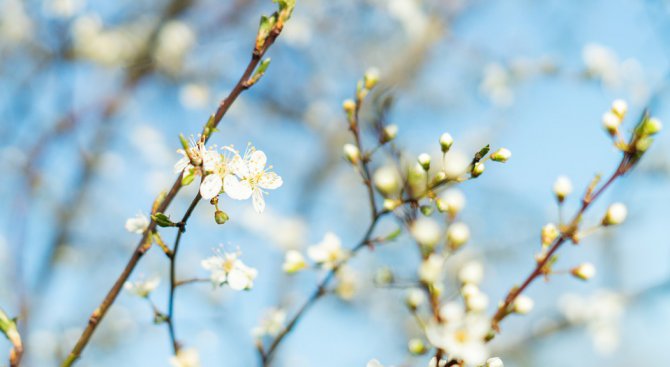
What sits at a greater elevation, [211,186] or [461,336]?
[211,186]

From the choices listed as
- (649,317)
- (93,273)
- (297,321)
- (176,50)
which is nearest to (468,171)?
(297,321)

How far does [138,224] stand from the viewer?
3.98 feet

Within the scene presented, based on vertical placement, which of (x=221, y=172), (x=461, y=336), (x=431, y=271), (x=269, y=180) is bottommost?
(x=461, y=336)

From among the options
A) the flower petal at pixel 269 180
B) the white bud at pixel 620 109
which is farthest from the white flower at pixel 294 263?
the white bud at pixel 620 109

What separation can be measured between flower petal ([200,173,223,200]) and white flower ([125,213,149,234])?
0.23 m

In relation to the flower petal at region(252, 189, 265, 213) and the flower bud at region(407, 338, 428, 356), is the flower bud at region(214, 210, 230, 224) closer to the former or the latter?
the flower petal at region(252, 189, 265, 213)

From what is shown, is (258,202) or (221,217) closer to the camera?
(221,217)

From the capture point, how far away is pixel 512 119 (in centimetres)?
541

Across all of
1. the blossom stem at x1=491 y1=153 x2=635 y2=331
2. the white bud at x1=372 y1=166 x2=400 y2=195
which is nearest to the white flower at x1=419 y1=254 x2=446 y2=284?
the blossom stem at x1=491 y1=153 x2=635 y2=331

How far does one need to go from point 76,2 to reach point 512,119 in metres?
3.91

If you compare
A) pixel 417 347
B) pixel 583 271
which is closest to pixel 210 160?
pixel 417 347

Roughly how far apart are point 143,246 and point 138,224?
0.16 meters

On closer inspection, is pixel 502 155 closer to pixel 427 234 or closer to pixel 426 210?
pixel 426 210

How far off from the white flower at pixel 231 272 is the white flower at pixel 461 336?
0.52 metres
